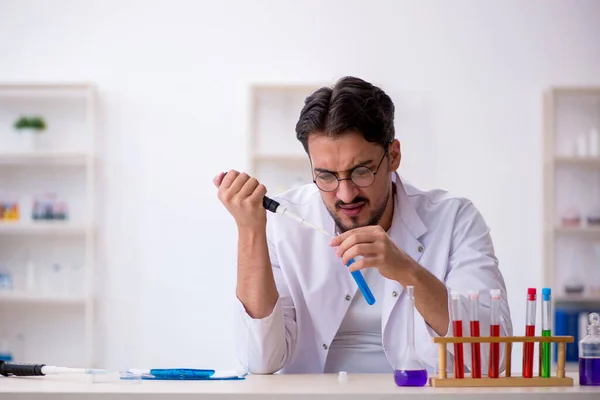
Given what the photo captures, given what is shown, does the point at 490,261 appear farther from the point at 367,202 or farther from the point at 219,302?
the point at 219,302

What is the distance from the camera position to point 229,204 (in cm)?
173

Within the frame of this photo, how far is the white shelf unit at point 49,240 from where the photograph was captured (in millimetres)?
4340

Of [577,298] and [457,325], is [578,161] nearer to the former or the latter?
[577,298]

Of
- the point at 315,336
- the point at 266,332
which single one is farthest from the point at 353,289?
the point at 266,332

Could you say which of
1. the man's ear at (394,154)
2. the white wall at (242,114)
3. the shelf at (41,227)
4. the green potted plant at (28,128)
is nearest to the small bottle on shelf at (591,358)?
the man's ear at (394,154)

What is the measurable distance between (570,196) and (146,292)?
2303mm

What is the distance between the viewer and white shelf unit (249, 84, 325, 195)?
424cm

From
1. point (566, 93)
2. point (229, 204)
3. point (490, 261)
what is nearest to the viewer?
point (229, 204)

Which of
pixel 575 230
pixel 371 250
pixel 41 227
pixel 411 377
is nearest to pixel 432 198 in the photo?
pixel 371 250

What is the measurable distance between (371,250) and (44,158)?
123 inches

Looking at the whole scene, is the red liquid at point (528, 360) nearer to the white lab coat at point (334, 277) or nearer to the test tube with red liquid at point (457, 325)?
the test tube with red liquid at point (457, 325)

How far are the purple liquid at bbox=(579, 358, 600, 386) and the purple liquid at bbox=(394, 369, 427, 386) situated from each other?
0.29 meters

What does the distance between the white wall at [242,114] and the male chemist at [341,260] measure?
2.30 meters

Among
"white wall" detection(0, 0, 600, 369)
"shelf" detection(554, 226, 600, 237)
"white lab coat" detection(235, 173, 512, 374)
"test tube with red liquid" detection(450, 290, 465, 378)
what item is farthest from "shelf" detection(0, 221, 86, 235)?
"test tube with red liquid" detection(450, 290, 465, 378)
